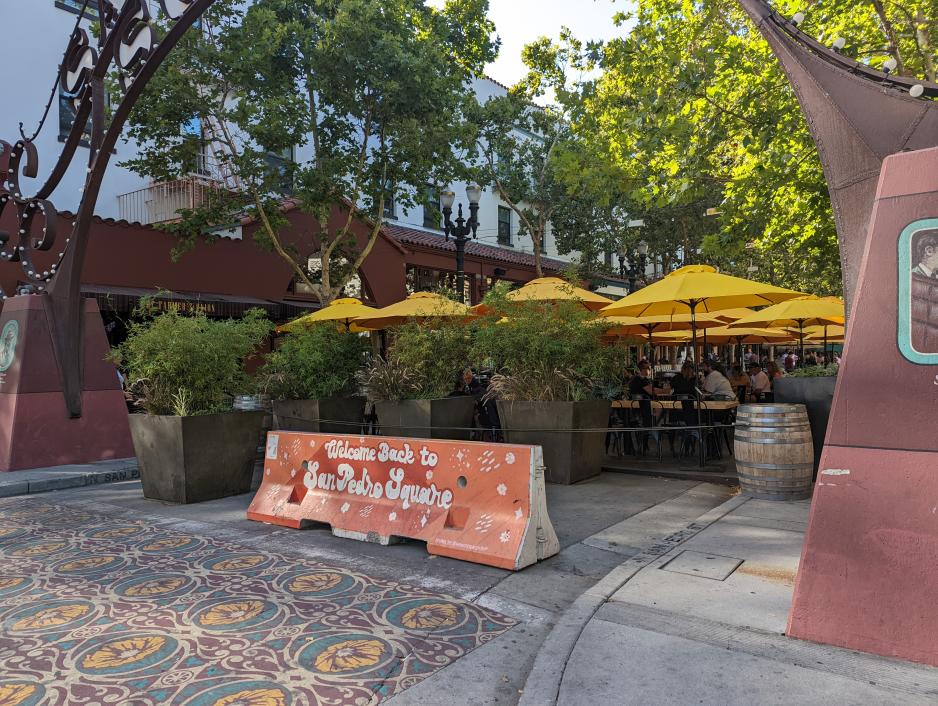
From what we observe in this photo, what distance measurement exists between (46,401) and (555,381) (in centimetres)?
795

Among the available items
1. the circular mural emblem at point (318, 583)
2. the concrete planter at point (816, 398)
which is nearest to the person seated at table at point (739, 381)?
the concrete planter at point (816, 398)

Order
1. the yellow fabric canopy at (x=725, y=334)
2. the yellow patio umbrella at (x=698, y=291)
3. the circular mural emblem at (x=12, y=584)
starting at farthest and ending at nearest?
the yellow fabric canopy at (x=725, y=334), the yellow patio umbrella at (x=698, y=291), the circular mural emblem at (x=12, y=584)

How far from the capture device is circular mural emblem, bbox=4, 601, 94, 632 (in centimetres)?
390

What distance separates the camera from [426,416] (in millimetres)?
9383

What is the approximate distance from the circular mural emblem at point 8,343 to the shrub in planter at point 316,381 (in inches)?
150

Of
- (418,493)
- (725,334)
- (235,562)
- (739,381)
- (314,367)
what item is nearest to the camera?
(235,562)

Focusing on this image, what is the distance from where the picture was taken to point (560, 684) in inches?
121

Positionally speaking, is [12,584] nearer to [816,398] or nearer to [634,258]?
[816,398]

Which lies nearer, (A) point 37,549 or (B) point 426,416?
(A) point 37,549

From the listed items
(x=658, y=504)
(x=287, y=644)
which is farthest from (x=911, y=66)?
Answer: (x=287, y=644)

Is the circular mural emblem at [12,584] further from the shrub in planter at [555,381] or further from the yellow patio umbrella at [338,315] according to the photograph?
the yellow patio umbrella at [338,315]

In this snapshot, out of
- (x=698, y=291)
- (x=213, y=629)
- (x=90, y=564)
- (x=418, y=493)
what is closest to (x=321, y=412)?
(x=418, y=493)

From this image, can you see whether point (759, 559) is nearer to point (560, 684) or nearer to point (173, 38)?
point (560, 684)

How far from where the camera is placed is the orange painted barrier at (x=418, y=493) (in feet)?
16.4
